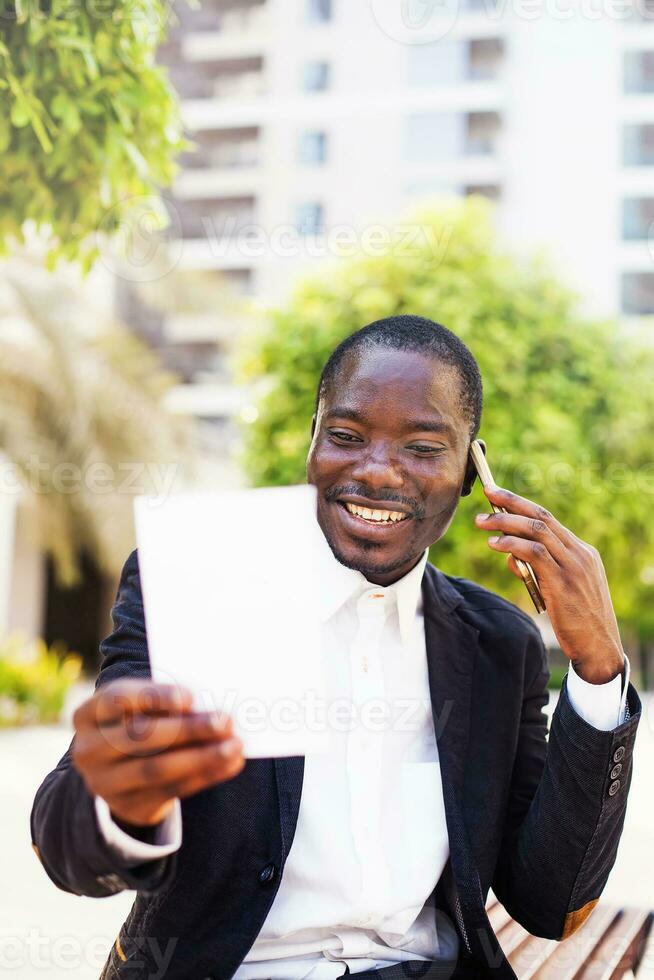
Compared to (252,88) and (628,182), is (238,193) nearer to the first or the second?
(252,88)

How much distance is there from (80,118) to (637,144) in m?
31.3

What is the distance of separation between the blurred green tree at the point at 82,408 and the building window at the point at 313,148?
23.0 meters

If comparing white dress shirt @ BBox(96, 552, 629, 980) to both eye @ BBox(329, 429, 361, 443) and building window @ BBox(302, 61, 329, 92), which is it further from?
building window @ BBox(302, 61, 329, 92)

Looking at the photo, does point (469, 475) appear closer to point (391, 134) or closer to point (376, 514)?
point (376, 514)

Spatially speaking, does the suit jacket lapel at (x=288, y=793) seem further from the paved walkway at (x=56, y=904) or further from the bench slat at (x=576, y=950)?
the paved walkway at (x=56, y=904)

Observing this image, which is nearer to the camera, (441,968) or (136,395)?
(441,968)

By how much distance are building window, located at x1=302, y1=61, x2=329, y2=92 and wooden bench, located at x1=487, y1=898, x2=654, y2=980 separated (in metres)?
35.9

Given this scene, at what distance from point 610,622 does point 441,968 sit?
0.70 meters

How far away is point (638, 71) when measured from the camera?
30.8 m

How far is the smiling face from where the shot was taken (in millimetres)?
1689

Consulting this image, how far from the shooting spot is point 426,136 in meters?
34.7

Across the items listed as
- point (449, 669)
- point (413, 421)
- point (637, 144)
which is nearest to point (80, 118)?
point (413, 421)

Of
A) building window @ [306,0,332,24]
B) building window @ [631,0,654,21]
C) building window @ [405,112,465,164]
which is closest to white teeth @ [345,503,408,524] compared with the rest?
building window @ [631,0,654,21]

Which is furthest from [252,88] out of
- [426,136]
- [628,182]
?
[628,182]
